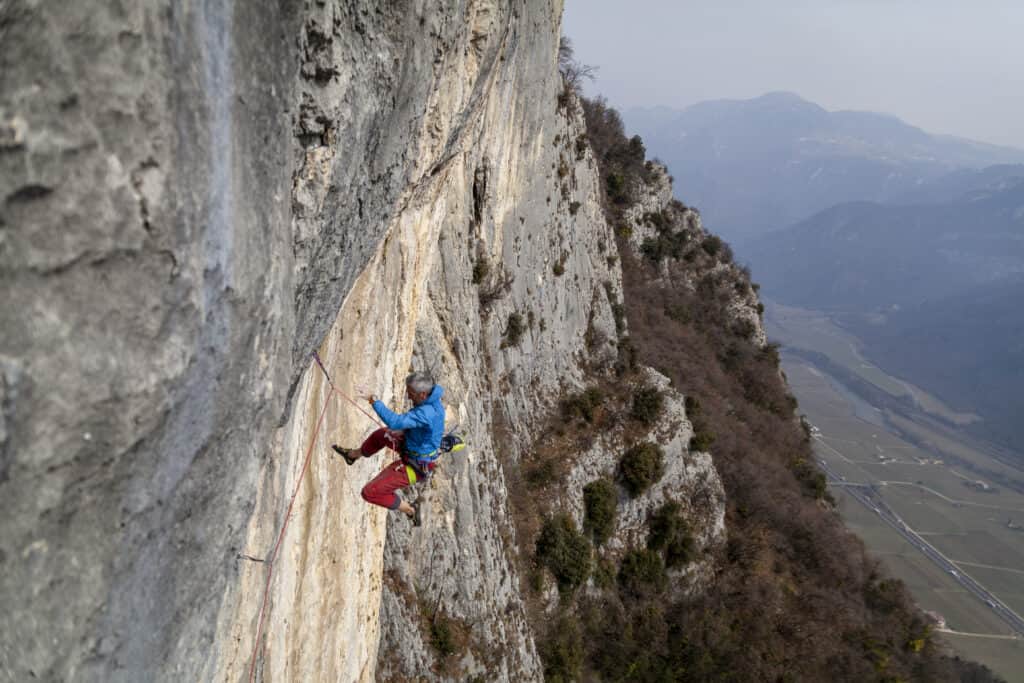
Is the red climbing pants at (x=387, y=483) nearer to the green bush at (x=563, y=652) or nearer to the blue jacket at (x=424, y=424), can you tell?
the blue jacket at (x=424, y=424)

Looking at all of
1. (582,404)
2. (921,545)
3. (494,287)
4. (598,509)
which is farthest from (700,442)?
(921,545)

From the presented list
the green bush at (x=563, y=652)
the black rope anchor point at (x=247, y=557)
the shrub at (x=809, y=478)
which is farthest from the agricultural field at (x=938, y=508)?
the black rope anchor point at (x=247, y=557)

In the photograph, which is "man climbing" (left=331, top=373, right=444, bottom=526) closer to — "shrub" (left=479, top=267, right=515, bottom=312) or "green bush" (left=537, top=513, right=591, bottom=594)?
"shrub" (left=479, top=267, right=515, bottom=312)

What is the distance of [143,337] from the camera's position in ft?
8.08

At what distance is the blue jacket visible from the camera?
252 inches

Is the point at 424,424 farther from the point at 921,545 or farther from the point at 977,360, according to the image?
the point at 977,360

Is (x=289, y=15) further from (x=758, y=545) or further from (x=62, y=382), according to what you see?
(x=758, y=545)

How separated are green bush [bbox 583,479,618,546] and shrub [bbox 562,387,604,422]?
9.80ft

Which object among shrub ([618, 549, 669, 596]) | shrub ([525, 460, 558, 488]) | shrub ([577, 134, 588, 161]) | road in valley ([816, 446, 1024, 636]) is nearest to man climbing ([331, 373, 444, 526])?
shrub ([525, 460, 558, 488])

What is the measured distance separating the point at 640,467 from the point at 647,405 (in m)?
3.25

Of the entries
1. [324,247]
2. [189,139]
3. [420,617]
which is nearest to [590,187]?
[420,617]

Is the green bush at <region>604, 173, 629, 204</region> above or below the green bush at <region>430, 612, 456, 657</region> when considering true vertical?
above

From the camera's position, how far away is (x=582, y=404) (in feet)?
76.8

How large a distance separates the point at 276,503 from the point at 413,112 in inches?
165
